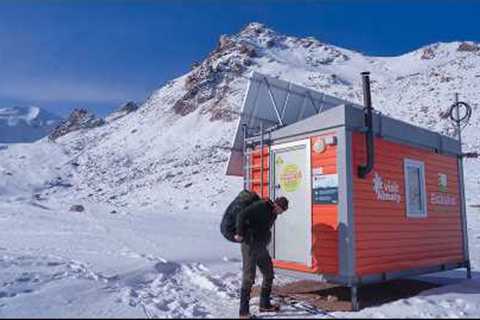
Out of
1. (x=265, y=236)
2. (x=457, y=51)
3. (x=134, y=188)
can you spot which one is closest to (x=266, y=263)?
(x=265, y=236)

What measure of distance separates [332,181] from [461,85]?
35.6m

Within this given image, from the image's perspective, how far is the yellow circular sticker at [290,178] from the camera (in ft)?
29.2

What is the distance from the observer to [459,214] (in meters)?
11.6

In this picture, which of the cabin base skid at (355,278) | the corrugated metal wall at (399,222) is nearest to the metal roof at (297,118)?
the corrugated metal wall at (399,222)

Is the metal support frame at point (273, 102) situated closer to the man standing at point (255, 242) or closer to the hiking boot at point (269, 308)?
the man standing at point (255, 242)

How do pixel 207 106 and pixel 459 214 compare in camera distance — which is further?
pixel 207 106

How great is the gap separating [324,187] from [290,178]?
91 centimetres

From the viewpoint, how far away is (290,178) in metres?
9.05

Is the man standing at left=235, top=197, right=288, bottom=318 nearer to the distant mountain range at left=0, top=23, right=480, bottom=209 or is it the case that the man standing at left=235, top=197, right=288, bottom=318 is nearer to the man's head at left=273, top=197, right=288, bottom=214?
the man's head at left=273, top=197, right=288, bottom=214

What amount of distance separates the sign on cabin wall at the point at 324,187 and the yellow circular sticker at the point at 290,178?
40 cm

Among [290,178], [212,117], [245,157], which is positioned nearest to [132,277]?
[245,157]

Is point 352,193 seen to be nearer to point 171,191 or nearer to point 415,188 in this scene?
point 415,188

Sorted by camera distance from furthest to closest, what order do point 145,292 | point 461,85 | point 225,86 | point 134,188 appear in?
point 225,86 < point 461,85 < point 134,188 < point 145,292

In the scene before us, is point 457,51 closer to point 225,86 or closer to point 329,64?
point 329,64
